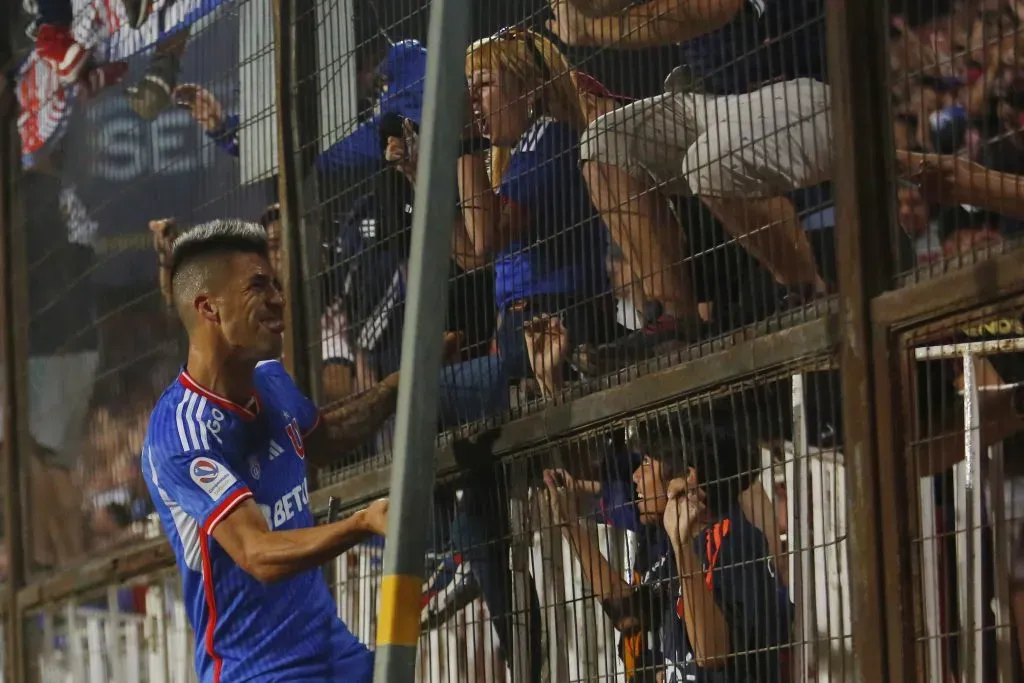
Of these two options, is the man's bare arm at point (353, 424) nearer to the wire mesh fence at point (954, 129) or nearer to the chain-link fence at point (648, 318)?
the chain-link fence at point (648, 318)

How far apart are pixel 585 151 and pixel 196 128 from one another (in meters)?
2.87

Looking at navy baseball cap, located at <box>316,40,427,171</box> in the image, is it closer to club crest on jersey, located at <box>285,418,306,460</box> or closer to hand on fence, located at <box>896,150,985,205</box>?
club crest on jersey, located at <box>285,418,306,460</box>

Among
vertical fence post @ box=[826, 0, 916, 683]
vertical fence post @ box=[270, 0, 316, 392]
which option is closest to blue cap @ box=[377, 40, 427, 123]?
vertical fence post @ box=[270, 0, 316, 392]

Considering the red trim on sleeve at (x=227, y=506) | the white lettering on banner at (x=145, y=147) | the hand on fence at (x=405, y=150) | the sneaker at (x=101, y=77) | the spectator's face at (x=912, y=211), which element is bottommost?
the red trim on sleeve at (x=227, y=506)

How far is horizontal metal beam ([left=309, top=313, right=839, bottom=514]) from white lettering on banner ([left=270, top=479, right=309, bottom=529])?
0.72m

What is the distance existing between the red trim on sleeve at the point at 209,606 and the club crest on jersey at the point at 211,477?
180 millimetres

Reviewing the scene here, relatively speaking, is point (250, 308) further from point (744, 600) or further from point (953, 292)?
point (953, 292)

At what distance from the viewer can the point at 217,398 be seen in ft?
20.7

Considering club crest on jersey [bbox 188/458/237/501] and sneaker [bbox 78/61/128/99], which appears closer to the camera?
club crest on jersey [bbox 188/458/237/501]

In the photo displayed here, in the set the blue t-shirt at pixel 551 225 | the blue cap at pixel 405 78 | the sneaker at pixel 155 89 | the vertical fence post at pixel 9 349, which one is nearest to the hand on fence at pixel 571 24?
the blue t-shirt at pixel 551 225

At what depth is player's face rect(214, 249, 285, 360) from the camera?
6395mm

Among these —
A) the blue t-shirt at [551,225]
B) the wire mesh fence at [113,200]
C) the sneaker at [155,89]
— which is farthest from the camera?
the sneaker at [155,89]

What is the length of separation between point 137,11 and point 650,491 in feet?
13.9

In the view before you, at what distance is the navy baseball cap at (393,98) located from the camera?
712 centimetres
